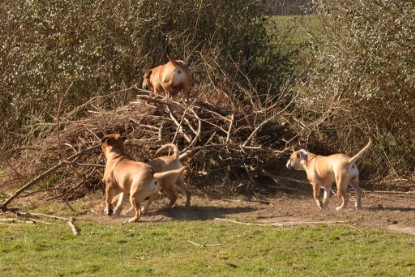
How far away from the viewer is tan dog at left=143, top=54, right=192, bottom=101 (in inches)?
670

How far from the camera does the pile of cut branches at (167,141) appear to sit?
630 inches

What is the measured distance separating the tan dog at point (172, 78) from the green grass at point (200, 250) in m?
4.00

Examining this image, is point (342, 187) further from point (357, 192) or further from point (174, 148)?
point (174, 148)

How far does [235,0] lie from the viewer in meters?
22.0

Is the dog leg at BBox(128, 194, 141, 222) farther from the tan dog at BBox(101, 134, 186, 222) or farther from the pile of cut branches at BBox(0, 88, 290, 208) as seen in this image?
the pile of cut branches at BBox(0, 88, 290, 208)

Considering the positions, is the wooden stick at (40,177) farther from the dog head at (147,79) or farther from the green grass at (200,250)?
the dog head at (147,79)

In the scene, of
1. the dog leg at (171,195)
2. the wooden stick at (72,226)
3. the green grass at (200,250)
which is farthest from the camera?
the dog leg at (171,195)

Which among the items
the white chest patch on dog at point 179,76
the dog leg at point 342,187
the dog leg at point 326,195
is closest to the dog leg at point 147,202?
the dog leg at point 326,195

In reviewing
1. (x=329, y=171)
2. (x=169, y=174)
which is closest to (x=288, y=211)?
(x=329, y=171)

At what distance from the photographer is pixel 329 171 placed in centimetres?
1476

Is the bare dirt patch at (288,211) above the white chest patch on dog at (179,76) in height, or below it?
below

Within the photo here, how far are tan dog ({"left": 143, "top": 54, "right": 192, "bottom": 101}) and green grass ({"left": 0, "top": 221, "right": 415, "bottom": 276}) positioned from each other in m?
4.00

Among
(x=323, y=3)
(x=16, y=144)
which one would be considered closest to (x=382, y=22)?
(x=323, y=3)

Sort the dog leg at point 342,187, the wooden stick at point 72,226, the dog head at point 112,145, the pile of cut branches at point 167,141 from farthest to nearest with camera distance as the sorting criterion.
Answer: the pile of cut branches at point 167,141
the dog head at point 112,145
the dog leg at point 342,187
the wooden stick at point 72,226
